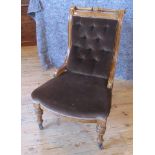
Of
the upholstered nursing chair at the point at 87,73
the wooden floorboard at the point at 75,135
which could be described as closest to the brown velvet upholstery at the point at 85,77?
the upholstered nursing chair at the point at 87,73

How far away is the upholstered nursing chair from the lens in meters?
1.61

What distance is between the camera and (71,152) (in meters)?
1.75

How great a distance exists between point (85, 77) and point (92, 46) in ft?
0.90

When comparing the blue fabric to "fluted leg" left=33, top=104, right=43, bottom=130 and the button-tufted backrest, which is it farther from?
"fluted leg" left=33, top=104, right=43, bottom=130

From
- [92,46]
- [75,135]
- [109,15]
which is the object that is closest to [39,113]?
[75,135]

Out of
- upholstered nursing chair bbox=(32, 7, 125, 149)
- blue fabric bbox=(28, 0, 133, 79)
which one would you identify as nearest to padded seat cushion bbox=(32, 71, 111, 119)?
upholstered nursing chair bbox=(32, 7, 125, 149)

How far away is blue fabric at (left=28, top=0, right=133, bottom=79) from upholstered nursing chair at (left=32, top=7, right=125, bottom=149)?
19.6 inches

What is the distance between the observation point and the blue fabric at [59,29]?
246cm

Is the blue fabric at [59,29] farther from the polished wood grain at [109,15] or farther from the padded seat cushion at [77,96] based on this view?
the padded seat cushion at [77,96]

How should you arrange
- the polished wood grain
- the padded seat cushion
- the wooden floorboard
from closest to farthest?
the padded seat cushion, the wooden floorboard, the polished wood grain

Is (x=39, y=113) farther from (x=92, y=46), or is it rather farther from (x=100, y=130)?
(x=92, y=46)

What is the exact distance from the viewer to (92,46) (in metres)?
2.01
